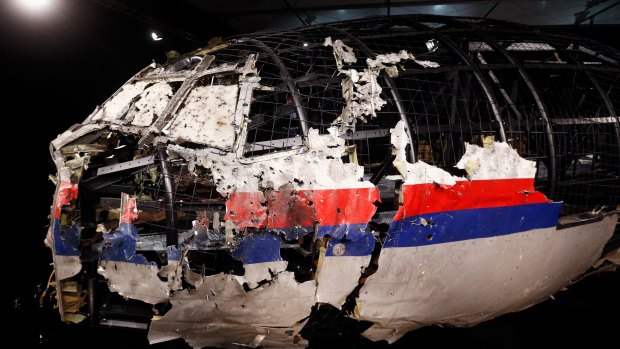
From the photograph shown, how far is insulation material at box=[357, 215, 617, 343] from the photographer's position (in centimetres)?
249

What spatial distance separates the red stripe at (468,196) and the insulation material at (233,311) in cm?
90

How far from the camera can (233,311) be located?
2.38 meters

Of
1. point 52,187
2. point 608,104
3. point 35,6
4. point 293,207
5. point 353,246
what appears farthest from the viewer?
point 52,187

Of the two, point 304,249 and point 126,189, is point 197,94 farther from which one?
point 304,249

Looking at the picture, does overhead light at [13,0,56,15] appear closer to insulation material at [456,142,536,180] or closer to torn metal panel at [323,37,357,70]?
torn metal panel at [323,37,357,70]

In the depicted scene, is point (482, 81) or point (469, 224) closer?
point (469, 224)

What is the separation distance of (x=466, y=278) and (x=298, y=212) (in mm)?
1457

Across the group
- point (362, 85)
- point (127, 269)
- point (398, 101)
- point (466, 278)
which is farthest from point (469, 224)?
point (127, 269)

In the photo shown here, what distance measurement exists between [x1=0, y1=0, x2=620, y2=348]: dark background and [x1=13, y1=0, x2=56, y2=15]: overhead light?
0.08 m

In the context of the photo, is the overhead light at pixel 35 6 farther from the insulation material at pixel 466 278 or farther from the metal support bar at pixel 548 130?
the metal support bar at pixel 548 130

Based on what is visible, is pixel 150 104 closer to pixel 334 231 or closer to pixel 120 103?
pixel 120 103

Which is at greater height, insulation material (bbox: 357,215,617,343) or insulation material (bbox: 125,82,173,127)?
insulation material (bbox: 125,82,173,127)

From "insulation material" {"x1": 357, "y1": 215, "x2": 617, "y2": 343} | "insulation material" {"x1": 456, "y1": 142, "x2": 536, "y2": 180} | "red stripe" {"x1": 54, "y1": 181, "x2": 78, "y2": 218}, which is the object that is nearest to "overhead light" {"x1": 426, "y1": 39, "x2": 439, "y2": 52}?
"insulation material" {"x1": 456, "y1": 142, "x2": 536, "y2": 180}

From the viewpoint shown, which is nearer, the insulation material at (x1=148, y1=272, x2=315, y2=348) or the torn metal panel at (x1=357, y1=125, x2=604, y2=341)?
the insulation material at (x1=148, y1=272, x2=315, y2=348)
